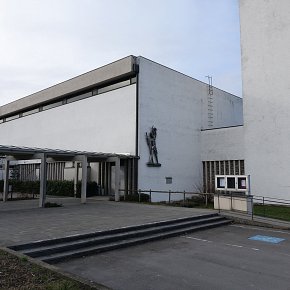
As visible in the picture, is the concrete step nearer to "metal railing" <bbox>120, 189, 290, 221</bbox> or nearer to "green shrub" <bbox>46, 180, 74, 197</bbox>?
"metal railing" <bbox>120, 189, 290, 221</bbox>

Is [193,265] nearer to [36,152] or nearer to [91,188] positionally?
[36,152]

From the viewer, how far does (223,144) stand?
25.1 metres

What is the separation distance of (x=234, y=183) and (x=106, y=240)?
8.00 meters

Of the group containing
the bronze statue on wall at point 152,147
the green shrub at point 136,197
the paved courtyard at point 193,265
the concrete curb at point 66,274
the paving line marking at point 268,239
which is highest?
the bronze statue on wall at point 152,147

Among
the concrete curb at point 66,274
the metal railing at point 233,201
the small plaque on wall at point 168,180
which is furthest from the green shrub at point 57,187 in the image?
the concrete curb at point 66,274

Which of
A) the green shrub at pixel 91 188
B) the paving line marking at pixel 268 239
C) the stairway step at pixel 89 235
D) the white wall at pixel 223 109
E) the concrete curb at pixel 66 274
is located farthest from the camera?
the white wall at pixel 223 109

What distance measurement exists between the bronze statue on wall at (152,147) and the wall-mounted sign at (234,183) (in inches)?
284

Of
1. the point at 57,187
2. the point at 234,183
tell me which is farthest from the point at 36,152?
the point at 57,187

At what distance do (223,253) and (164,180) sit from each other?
14866 millimetres

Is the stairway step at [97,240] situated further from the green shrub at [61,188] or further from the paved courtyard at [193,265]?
the green shrub at [61,188]

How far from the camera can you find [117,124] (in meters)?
23.3

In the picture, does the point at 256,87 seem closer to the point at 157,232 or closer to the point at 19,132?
the point at 157,232

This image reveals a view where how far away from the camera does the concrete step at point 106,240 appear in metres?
7.47

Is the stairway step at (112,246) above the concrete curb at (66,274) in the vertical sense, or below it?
below
